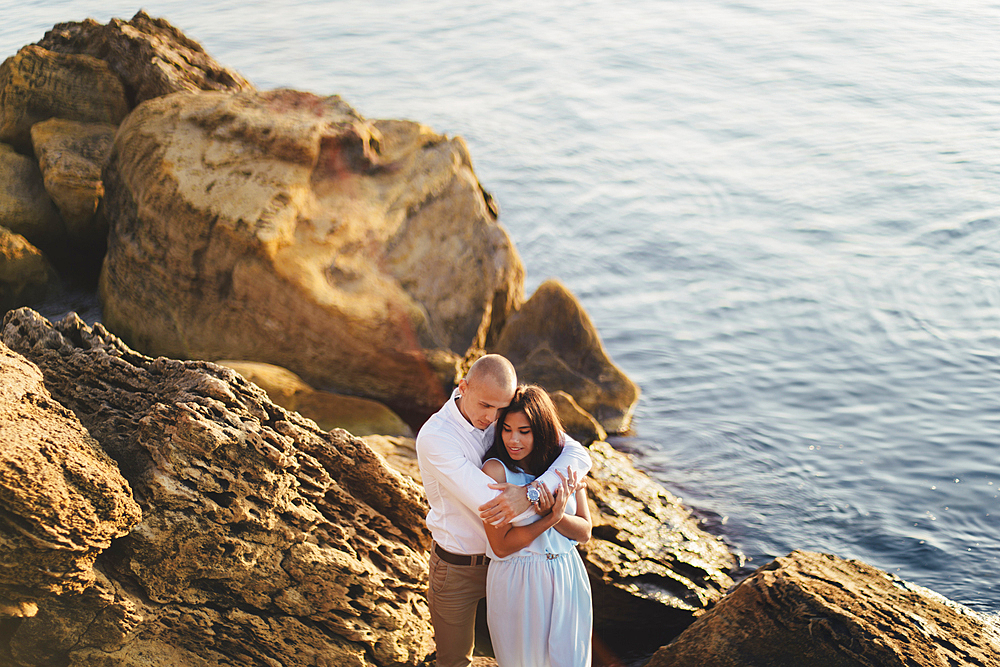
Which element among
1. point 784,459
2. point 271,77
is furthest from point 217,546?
point 271,77

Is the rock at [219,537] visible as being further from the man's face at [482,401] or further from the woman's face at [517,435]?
the woman's face at [517,435]

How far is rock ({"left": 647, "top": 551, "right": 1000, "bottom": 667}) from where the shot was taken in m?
4.63

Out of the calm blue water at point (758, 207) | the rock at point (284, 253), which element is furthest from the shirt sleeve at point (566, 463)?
the calm blue water at point (758, 207)

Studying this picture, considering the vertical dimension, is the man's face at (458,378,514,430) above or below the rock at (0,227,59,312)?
above

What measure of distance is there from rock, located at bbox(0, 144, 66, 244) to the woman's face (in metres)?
7.44

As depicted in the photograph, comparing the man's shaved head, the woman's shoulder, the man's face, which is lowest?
the woman's shoulder

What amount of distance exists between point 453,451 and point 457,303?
504 cm

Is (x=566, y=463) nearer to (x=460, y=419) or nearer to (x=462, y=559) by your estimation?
(x=460, y=419)

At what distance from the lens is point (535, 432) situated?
4223 mm

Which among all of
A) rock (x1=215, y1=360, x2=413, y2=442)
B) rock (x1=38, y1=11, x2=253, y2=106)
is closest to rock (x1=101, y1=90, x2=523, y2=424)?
rock (x1=215, y1=360, x2=413, y2=442)

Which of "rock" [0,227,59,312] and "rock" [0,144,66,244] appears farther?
"rock" [0,144,66,244]

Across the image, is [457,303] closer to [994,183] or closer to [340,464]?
[340,464]

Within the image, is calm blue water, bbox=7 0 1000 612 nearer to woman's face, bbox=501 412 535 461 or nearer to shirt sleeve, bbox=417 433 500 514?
woman's face, bbox=501 412 535 461

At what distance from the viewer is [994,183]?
57.4ft
